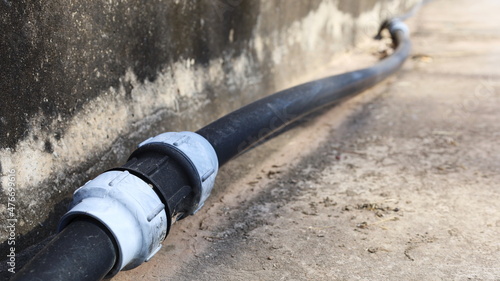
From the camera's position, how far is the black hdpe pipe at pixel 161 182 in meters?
1.13

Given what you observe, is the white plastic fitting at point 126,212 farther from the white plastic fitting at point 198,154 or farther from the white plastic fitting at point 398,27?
the white plastic fitting at point 398,27

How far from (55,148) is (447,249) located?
1104 millimetres

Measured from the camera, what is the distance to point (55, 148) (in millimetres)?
1459

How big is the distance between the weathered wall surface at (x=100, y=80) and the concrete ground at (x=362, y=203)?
0.29 meters

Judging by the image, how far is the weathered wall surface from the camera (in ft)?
4.39

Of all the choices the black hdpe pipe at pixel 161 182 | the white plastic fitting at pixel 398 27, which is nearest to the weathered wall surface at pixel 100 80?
the black hdpe pipe at pixel 161 182

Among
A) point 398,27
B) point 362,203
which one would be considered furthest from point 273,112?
point 398,27

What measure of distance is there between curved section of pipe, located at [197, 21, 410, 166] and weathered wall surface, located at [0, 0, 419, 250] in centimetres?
28

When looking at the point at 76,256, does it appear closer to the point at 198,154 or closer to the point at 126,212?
the point at 126,212

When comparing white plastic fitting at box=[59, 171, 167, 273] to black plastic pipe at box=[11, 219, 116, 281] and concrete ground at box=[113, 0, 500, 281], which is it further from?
concrete ground at box=[113, 0, 500, 281]

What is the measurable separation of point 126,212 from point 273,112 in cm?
79

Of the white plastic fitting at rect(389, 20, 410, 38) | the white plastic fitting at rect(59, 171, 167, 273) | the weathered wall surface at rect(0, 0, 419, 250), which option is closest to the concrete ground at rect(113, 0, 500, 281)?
the white plastic fitting at rect(59, 171, 167, 273)

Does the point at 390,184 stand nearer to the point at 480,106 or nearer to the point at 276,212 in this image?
the point at 276,212

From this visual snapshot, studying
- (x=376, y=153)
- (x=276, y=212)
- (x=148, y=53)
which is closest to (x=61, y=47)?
(x=148, y=53)
